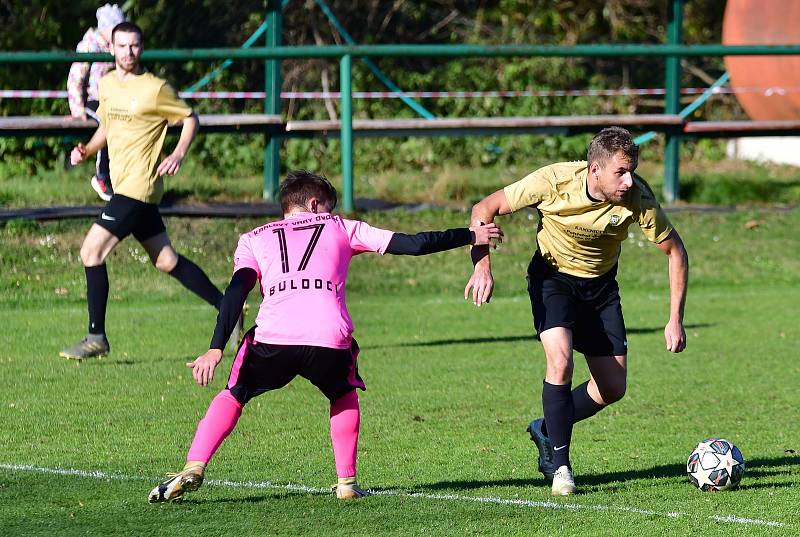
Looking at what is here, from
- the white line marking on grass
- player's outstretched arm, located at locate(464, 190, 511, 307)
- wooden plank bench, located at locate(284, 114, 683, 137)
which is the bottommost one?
the white line marking on grass

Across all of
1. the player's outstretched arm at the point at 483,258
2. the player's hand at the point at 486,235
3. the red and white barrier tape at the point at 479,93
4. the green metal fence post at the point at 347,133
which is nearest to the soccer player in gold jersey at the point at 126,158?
the player's outstretched arm at the point at 483,258

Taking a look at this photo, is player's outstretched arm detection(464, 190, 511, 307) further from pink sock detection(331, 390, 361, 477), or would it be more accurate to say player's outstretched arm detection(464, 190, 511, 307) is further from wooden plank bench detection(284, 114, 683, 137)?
wooden plank bench detection(284, 114, 683, 137)

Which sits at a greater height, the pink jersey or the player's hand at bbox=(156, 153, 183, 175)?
the player's hand at bbox=(156, 153, 183, 175)

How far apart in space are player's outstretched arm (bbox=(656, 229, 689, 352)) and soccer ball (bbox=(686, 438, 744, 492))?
1.52 ft

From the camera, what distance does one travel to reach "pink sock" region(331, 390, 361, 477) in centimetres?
575

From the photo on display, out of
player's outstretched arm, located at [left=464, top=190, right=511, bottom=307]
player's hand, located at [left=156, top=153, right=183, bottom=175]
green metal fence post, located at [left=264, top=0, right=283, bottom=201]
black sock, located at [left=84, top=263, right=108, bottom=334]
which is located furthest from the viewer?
green metal fence post, located at [left=264, top=0, right=283, bottom=201]

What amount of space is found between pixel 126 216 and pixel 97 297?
21.8 inches

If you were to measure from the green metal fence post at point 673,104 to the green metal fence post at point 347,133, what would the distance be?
4.03 metres

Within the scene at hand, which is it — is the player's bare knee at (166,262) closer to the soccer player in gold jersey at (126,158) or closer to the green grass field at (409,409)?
the soccer player in gold jersey at (126,158)

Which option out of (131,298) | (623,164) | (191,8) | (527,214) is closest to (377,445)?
(623,164)

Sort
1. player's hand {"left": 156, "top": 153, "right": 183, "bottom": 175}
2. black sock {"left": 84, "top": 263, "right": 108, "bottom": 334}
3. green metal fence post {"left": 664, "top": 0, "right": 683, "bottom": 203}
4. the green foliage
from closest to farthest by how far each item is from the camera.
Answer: player's hand {"left": 156, "top": 153, "right": 183, "bottom": 175} < black sock {"left": 84, "top": 263, "right": 108, "bottom": 334} < green metal fence post {"left": 664, "top": 0, "right": 683, "bottom": 203} < the green foliage

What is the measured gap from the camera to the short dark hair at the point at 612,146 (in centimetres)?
594

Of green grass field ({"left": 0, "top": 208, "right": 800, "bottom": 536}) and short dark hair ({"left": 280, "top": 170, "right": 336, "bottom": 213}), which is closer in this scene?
green grass field ({"left": 0, "top": 208, "right": 800, "bottom": 536})

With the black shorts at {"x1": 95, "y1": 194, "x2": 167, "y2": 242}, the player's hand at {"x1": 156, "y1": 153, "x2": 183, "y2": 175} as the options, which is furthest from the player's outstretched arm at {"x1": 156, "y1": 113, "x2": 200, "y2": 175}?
the black shorts at {"x1": 95, "y1": 194, "x2": 167, "y2": 242}
